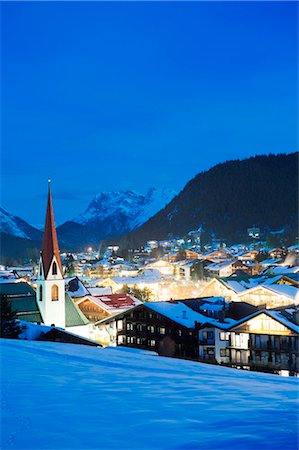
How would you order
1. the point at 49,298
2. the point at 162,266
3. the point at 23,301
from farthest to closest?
the point at 162,266, the point at 23,301, the point at 49,298

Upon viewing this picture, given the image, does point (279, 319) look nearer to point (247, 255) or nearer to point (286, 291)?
point (286, 291)

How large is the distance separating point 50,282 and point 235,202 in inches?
4384

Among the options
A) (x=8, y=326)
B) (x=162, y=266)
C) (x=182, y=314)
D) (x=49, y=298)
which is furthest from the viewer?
(x=162, y=266)

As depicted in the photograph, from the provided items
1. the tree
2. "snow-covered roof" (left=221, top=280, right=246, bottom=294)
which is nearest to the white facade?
the tree

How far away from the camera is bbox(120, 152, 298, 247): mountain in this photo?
123250 mm

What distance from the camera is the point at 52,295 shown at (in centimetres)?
2688

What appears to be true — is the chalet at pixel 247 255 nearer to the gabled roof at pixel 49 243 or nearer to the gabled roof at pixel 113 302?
the gabled roof at pixel 113 302

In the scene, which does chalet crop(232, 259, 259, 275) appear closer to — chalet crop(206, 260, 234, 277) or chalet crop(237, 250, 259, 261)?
chalet crop(206, 260, 234, 277)

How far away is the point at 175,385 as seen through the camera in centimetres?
532

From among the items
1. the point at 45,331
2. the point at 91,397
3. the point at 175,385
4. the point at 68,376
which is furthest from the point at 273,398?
the point at 45,331

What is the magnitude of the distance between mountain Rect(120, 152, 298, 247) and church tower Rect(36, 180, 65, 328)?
8908 centimetres

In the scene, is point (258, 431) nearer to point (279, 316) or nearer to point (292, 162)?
point (279, 316)

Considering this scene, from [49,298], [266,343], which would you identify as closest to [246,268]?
[49,298]

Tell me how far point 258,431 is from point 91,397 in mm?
1717
